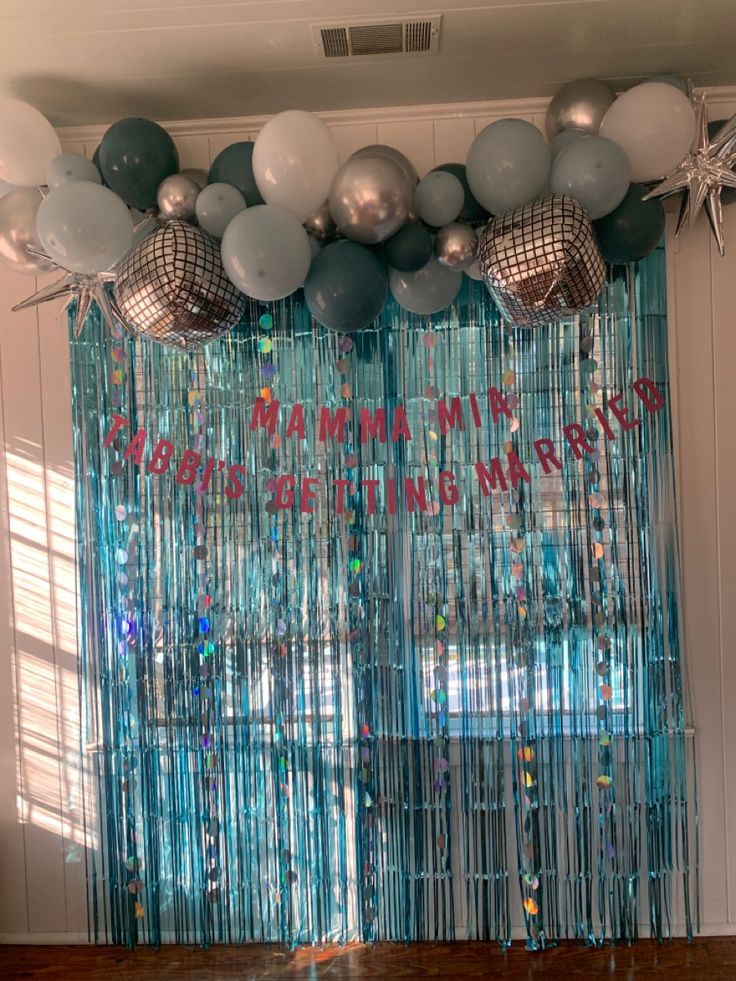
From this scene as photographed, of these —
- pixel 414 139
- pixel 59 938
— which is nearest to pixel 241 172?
pixel 414 139

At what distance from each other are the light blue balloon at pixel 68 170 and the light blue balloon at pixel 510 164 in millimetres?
971

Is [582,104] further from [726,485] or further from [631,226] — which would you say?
[726,485]

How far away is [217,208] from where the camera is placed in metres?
1.86

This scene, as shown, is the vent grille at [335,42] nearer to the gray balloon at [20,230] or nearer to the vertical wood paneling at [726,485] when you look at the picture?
the gray balloon at [20,230]

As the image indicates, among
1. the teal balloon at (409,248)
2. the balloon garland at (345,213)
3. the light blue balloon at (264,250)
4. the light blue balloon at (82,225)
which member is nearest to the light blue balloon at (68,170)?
the balloon garland at (345,213)

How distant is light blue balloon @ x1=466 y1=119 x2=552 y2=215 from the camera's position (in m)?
1.82

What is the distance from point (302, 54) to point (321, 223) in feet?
1.44

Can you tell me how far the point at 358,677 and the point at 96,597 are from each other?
82cm

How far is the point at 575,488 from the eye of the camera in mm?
2197

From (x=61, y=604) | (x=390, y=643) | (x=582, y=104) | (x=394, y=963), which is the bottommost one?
(x=394, y=963)

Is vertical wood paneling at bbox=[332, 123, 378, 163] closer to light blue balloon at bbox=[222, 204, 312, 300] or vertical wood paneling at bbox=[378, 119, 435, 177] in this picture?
vertical wood paneling at bbox=[378, 119, 435, 177]

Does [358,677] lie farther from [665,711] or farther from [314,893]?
[665,711]

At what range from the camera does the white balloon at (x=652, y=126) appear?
6.01 feet

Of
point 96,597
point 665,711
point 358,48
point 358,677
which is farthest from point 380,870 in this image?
point 358,48
